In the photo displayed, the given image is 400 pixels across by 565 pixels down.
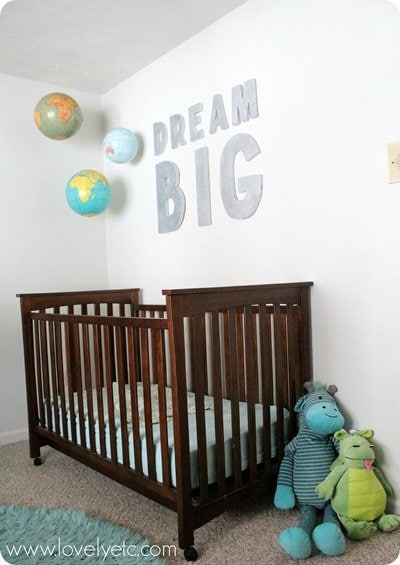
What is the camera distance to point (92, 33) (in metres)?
2.16

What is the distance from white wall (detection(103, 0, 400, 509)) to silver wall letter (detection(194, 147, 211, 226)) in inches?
1.6

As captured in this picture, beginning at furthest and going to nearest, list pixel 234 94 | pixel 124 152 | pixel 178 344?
1. pixel 124 152
2. pixel 234 94
3. pixel 178 344

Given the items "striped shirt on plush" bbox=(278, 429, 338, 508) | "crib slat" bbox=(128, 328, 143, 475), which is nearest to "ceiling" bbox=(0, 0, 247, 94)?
"crib slat" bbox=(128, 328, 143, 475)

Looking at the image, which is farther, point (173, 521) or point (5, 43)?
point (5, 43)

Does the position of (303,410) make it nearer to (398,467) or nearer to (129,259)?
(398,467)

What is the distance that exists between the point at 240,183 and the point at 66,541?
1.55 m

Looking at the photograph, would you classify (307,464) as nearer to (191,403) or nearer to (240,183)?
(191,403)

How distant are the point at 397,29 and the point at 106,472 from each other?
73.7 inches

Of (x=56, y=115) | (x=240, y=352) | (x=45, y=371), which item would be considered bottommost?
(x=45, y=371)

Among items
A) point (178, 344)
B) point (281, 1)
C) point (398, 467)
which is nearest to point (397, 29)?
point (281, 1)

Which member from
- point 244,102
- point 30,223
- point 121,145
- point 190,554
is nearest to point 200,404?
point 190,554

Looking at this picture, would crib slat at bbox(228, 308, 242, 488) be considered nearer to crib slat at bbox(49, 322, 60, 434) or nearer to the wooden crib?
the wooden crib

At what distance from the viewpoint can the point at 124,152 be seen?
96.7 inches

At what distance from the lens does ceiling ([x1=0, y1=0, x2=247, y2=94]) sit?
197 cm
